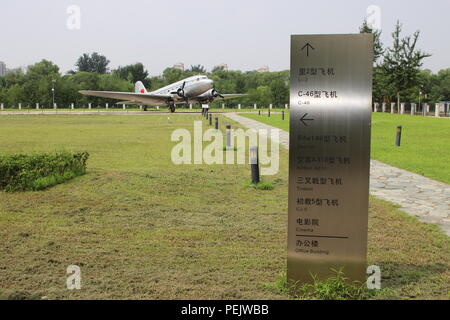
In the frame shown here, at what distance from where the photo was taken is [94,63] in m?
112

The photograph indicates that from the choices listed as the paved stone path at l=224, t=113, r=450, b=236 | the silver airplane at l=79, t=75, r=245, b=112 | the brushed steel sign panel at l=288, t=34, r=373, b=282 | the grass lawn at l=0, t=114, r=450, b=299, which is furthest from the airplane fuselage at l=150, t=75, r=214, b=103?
the brushed steel sign panel at l=288, t=34, r=373, b=282

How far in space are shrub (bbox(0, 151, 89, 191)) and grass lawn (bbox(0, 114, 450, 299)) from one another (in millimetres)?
267

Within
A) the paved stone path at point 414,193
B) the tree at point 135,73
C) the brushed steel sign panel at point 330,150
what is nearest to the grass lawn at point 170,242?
the paved stone path at point 414,193

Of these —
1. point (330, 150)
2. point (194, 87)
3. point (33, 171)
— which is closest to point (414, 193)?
point (330, 150)

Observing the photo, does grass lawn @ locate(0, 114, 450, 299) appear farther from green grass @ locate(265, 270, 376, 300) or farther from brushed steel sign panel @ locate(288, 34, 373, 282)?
brushed steel sign panel @ locate(288, 34, 373, 282)

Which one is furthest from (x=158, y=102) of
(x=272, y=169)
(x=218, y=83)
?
(x=272, y=169)

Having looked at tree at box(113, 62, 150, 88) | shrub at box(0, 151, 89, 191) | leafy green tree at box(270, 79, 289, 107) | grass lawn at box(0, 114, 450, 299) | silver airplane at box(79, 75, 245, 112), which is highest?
tree at box(113, 62, 150, 88)

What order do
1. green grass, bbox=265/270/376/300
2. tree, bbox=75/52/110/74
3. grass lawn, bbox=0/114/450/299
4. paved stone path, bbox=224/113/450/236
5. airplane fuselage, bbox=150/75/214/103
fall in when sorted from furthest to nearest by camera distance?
tree, bbox=75/52/110/74 → airplane fuselage, bbox=150/75/214/103 → paved stone path, bbox=224/113/450/236 → grass lawn, bbox=0/114/450/299 → green grass, bbox=265/270/376/300

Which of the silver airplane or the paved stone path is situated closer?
the paved stone path

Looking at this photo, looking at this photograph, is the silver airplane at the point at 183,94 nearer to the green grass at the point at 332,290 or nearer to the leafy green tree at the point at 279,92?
the leafy green tree at the point at 279,92

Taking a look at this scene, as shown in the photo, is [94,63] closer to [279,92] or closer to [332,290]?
[279,92]

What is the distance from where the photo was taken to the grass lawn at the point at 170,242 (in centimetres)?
447

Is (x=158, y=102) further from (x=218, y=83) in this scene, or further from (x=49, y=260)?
(x=49, y=260)

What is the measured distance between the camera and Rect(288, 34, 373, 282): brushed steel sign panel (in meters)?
3.83
